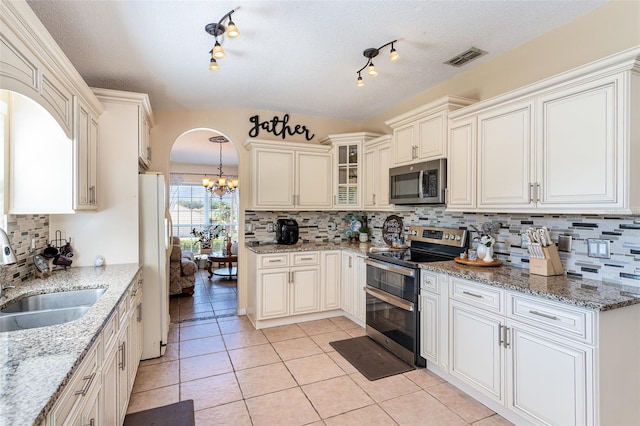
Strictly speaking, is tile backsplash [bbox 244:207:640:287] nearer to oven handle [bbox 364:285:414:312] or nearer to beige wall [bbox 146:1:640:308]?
oven handle [bbox 364:285:414:312]

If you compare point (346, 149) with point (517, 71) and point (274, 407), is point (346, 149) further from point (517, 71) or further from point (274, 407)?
point (274, 407)

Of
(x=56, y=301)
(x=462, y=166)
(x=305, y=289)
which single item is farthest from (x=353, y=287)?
(x=56, y=301)

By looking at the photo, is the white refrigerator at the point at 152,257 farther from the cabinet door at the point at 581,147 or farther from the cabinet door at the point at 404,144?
the cabinet door at the point at 581,147

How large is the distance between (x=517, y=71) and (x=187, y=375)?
3.72 meters

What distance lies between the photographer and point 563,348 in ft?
5.67

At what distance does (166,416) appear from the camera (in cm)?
215

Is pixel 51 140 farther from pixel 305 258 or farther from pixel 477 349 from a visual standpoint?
pixel 477 349

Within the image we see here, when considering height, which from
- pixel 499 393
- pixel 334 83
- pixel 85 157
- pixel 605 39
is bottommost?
pixel 499 393

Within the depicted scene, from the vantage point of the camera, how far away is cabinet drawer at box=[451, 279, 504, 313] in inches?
81.6

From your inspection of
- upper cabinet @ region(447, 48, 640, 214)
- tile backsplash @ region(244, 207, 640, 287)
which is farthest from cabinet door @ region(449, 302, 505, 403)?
upper cabinet @ region(447, 48, 640, 214)

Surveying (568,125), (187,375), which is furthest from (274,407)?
(568,125)

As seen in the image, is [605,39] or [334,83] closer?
[605,39]

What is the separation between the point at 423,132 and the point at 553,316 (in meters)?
1.91

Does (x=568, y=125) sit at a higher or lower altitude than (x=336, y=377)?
higher
